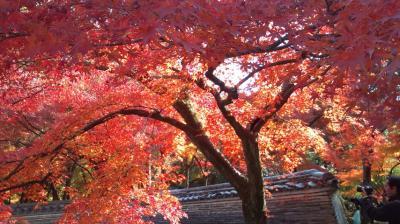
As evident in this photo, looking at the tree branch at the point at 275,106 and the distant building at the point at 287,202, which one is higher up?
the tree branch at the point at 275,106

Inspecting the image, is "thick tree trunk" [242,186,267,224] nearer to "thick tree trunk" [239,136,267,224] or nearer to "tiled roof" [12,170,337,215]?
"thick tree trunk" [239,136,267,224]

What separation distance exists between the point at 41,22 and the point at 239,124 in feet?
16.5

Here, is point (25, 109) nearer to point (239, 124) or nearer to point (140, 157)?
point (140, 157)

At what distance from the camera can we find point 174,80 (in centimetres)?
723

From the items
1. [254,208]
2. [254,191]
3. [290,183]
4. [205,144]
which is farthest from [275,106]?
[290,183]

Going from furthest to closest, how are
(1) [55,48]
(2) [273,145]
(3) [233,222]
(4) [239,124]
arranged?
(3) [233,222], (2) [273,145], (4) [239,124], (1) [55,48]

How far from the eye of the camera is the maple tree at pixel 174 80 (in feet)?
9.78

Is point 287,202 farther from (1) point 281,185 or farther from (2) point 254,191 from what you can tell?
(2) point 254,191

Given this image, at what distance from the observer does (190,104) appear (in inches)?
333

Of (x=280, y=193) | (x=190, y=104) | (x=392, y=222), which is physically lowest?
(x=392, y=222)

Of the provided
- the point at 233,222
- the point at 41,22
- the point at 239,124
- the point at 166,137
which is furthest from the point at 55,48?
the point at 233,222

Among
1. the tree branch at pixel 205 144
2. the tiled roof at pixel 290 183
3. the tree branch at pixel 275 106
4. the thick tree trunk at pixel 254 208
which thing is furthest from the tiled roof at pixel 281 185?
the tree branch at pixel 275 106

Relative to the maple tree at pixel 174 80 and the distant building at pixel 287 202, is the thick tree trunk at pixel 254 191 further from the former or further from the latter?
the distant building at pixel 287 202

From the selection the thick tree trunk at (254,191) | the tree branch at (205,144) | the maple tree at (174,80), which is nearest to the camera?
the maple tree at (174,80)
